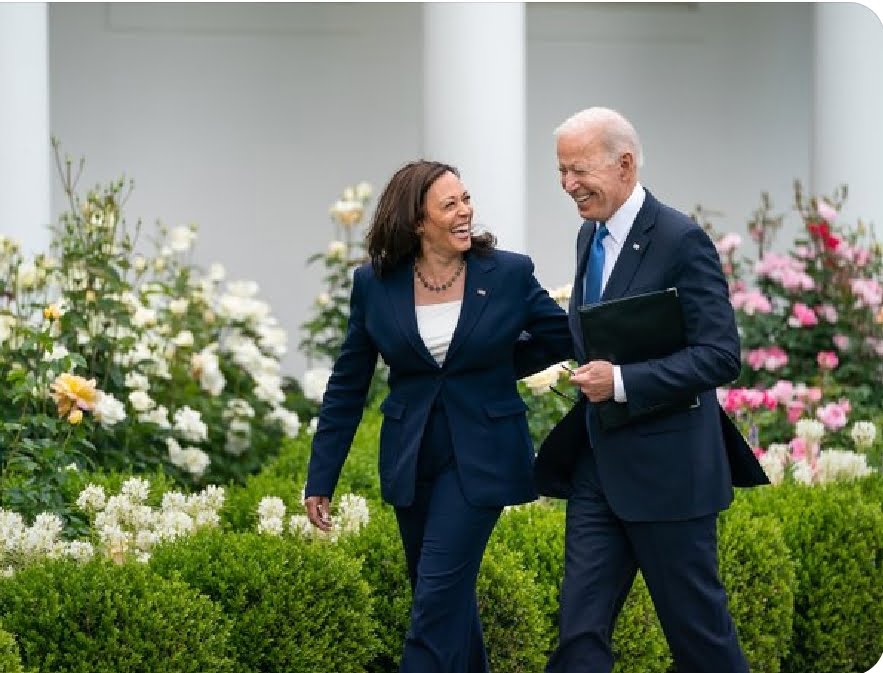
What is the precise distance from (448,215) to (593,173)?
0.47 m

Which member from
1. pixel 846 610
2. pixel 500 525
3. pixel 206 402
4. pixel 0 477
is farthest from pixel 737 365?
pixel 206 402

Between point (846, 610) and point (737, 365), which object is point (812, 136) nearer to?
point (846, 610)

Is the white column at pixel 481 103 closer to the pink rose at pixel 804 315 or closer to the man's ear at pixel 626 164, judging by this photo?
the pink rose at pixel 804 315

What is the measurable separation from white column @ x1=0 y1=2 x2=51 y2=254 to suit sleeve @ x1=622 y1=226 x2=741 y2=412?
4.47 meters

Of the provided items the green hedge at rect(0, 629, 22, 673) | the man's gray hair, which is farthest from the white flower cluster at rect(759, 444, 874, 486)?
the green hedge at rect(0, 629, 22, 673)

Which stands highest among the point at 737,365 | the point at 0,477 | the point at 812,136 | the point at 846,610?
the point at 812,136

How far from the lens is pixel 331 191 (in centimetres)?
1052

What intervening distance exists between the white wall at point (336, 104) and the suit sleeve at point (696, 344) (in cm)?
603

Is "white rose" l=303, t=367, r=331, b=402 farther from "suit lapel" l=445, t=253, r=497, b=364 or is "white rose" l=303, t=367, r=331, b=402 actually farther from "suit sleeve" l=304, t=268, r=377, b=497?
"suit lapel" l=445, t=253, r=497, b=364

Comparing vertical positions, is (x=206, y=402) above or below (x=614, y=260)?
below

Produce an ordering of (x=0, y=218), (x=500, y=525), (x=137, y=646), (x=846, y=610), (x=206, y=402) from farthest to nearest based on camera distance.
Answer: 1. (x=0, y=218)
2. (x=206, y=402)
3. (x=846, y=610)
4. (x=500, y=525)
5. (x=137, y=646)

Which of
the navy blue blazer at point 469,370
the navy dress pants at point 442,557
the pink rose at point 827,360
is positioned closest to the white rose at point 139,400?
the navy blue blazer at point 469,370

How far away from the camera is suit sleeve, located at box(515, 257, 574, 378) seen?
4.91 meters

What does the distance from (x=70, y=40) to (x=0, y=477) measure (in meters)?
4.70
